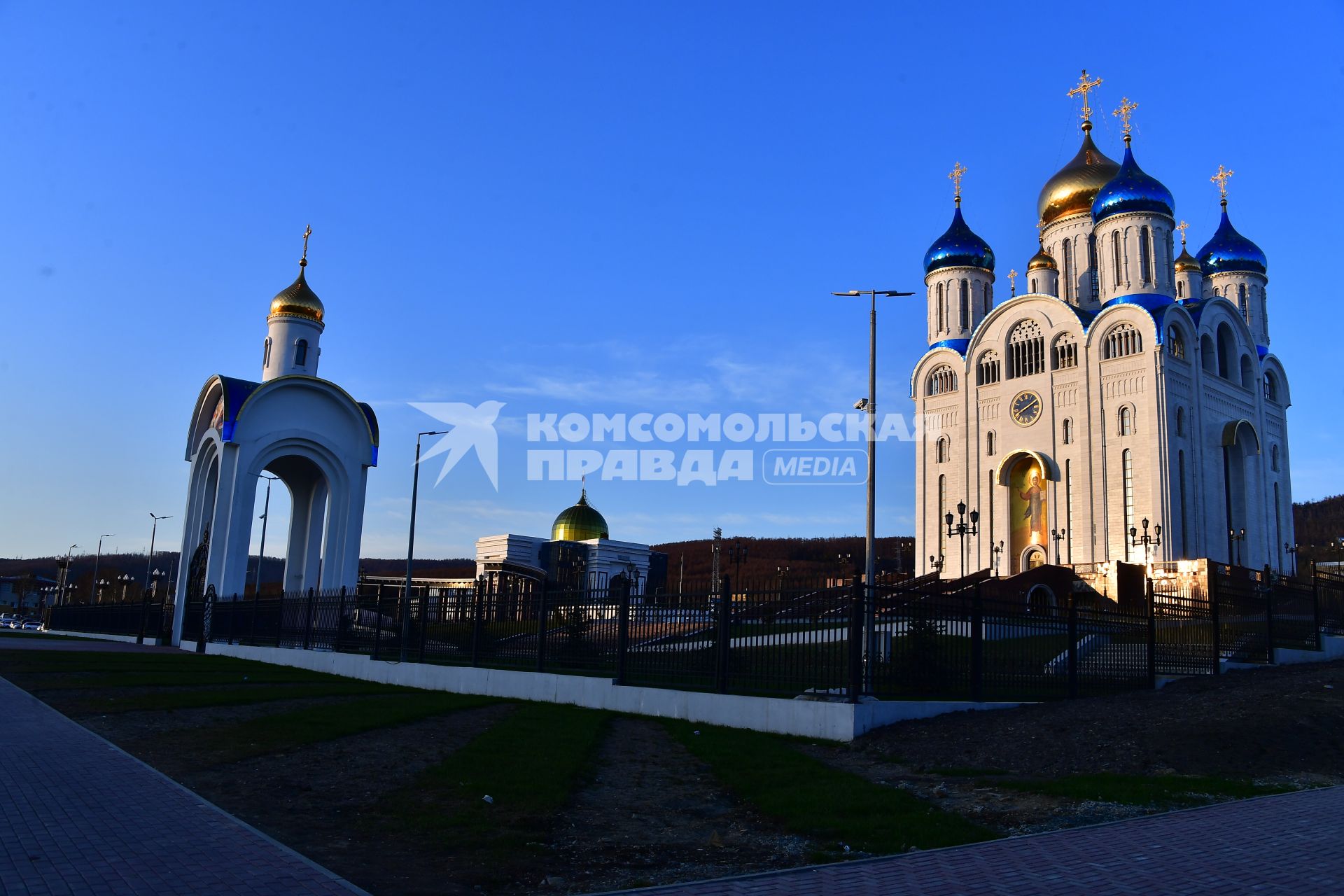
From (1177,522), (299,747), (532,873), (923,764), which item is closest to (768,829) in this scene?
(532,873)

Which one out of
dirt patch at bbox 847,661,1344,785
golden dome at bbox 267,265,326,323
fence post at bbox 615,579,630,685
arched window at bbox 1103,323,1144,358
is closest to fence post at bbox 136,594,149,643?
golden dome at bbox 267,265,326,323

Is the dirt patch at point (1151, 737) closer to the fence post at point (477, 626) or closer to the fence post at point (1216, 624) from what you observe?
the fence post at point (1216, 624)

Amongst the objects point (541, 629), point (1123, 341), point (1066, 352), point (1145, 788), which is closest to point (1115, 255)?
point (1123, 341)

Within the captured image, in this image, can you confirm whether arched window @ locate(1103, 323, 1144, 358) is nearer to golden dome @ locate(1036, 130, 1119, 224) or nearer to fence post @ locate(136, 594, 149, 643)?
golden dome @ locate(1036, 130, 1119, 224)

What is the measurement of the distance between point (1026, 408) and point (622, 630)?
39.2 metres

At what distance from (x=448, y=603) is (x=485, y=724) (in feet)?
22.5

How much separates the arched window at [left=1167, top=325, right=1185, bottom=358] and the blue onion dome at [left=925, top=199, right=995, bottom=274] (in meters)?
12.0

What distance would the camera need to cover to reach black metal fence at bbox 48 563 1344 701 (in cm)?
1227

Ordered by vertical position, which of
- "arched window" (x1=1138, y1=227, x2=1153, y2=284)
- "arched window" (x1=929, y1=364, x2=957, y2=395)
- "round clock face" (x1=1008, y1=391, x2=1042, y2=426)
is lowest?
"round clock face" (x1=1008, y1=391, x2=1042, y2=426)

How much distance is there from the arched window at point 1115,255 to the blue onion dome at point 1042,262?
16.7 feet

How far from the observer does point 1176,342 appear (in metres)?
45.4

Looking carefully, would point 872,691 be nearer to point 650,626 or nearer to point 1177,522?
point 650,626

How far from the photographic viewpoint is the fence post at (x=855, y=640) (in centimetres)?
1133

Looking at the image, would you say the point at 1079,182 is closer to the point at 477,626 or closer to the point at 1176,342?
the point at 1176,342
